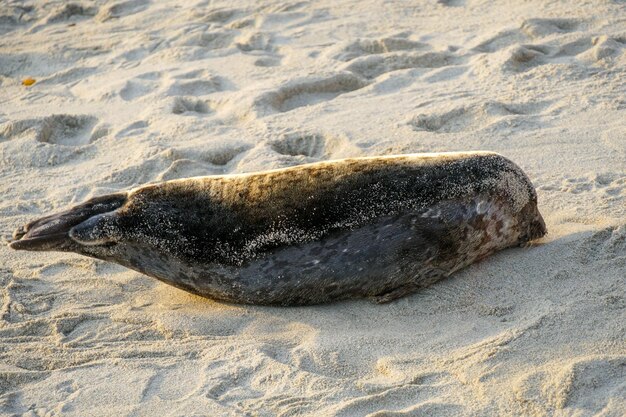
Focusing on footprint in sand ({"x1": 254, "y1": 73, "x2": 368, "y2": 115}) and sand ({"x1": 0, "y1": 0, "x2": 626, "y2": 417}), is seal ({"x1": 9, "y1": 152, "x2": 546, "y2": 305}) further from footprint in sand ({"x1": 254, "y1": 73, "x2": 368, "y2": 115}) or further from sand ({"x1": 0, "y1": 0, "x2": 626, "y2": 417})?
footprint in sand ({"x1": 254, "y1": 73, "x2": 368, "y2": 115})

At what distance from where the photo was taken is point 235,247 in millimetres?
4230

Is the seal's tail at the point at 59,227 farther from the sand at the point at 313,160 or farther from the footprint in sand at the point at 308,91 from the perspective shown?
the footprint in sand at the point at 308,91

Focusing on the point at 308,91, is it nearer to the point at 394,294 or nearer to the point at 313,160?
the point at 313,160

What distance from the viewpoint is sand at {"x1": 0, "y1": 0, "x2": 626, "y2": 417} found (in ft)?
11.9

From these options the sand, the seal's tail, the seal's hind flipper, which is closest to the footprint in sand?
the sand

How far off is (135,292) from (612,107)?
3.34 m

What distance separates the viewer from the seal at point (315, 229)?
13.8 ft

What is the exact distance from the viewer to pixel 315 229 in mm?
4191

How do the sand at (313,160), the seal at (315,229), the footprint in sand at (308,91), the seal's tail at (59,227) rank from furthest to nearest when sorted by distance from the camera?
the footprint in sand at (308,91) → the seal's tail at (59,227) → the seal at (315,229) → the sand at (313,160)

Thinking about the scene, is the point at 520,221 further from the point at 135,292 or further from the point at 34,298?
the point at 34,298

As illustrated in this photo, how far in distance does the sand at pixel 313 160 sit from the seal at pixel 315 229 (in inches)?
5.1

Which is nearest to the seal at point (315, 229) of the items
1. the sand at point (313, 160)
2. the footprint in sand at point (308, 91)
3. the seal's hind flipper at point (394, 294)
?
the seal's hind flipper at point (394, 294)

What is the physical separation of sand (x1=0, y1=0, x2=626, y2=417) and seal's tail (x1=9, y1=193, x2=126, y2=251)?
266 mm

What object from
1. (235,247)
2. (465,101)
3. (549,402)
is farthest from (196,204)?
(465,101)
